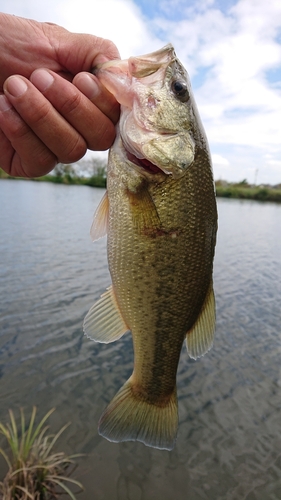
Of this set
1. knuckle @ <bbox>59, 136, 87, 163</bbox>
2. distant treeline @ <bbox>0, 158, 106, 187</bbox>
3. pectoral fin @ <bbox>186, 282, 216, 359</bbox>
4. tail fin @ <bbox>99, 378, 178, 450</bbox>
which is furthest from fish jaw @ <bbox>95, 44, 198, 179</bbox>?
distant treeline @ <bbox>0, 158, 106, 187</bbox>

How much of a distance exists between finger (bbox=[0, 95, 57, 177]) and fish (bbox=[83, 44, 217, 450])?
461 mm

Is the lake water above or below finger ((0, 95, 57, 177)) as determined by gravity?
below

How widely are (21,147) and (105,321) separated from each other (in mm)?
1262

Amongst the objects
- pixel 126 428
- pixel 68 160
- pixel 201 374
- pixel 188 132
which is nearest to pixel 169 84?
pixel 188 132

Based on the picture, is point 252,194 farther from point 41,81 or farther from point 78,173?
point 41,81

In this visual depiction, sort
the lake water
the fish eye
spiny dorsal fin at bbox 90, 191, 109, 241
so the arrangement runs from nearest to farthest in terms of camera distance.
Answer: the fish eye, spiny dorsal fin at bbox 90, 191, 109, 241, the lake water

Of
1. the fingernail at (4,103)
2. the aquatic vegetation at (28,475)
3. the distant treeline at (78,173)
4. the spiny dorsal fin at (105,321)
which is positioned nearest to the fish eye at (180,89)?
the fingernail at (4,103)

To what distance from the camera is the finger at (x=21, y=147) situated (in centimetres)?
217

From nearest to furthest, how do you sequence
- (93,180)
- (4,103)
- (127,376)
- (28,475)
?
(4,103) → (28,475) → (127,376) → (93,180)

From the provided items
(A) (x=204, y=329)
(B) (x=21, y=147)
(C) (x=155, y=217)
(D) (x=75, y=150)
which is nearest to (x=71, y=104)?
(D) (x=75, y=150)

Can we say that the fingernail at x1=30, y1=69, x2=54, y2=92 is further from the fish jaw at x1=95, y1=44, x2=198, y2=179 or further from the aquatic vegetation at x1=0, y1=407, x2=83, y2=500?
the aquatic vegetation at x1=0, y1=407, x2=83, y2=500

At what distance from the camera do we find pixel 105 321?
2.53 meters

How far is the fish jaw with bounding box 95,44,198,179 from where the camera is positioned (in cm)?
220

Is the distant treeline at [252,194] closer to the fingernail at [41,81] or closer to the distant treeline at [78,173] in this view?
the distant treeline at [78,173]
